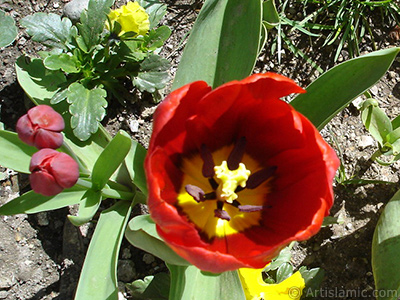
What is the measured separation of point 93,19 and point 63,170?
0.81 metres

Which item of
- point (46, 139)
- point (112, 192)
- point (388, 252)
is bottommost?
point (388, 252)

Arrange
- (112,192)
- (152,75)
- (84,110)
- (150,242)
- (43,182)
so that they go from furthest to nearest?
(152,75)
(84,110)
(112,192)
(150,242)
(43,182)

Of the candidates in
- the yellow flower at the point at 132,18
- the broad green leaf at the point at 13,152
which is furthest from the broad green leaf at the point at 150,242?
the yellow flower at the point at 132,18

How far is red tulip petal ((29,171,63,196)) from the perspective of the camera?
1.27 m

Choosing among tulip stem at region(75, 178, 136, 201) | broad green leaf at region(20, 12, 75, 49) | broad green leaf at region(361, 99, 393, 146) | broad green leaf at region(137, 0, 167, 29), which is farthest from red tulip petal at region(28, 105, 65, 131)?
broad green leaf at region(361, 99, 393, 146)

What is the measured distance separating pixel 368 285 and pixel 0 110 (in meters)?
1.83

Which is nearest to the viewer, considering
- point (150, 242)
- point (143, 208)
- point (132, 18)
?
point (150, 242)

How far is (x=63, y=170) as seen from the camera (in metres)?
1.31

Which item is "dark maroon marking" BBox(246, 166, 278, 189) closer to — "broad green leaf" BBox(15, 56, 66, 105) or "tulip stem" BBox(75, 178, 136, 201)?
"tulip stem" BBox(75, 178, 136, 201)

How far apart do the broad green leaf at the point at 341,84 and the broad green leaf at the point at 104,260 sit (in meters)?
0.73

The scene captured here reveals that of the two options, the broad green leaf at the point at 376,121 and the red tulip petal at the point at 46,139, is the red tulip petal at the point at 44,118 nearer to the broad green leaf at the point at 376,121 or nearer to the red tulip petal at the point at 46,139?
the red tulip petal at the point at 46,139

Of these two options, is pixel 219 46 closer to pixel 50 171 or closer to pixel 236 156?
pixel 236 156

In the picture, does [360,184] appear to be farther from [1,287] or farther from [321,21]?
[1,287]

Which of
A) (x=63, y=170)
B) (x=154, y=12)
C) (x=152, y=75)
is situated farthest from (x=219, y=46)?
(x=63, y=170)
